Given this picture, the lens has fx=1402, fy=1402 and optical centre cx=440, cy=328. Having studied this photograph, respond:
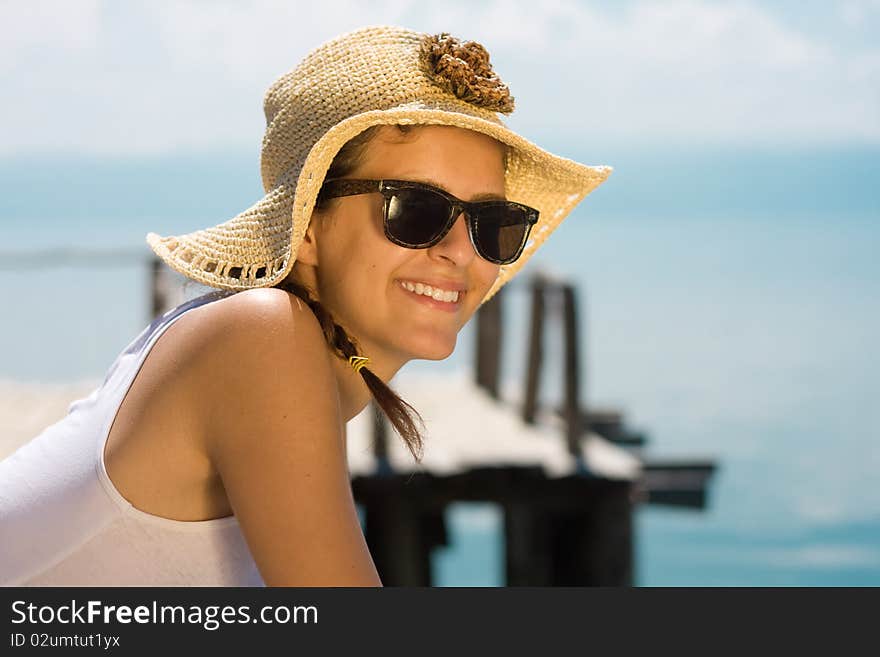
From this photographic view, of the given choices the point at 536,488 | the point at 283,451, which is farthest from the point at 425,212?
the point at 536,488

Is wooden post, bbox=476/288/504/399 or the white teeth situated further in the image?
wooden post, bbox=476/288/504/399

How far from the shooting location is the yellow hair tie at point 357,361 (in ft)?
8.74

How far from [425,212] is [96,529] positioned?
84cm

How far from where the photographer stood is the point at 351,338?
8.89 ft

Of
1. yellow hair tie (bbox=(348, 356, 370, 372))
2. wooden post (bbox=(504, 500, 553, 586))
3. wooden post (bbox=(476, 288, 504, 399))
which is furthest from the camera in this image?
wooden post (bbox=(476, 288, 504, 399))

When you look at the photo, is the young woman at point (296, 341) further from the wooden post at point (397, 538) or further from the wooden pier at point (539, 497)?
the wooden post at point (397, 538)

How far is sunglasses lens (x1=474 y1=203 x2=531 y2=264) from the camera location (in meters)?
2.76

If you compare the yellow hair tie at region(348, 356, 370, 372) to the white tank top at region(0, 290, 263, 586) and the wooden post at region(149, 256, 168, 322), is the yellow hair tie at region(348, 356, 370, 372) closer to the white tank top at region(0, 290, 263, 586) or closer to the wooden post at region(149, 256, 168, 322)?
the white tank top at region(0, 290, 263, 586)

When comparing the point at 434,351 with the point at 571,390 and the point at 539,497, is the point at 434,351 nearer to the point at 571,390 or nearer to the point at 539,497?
the point at 539,497

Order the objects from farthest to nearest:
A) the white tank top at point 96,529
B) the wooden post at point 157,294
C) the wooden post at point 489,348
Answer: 1. the wooden post at point 489,348
2. the wooden post at point 157,294
3. the white tank top at point 96,529

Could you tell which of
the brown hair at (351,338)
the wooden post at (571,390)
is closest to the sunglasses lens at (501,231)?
the brown hair at (351,338)

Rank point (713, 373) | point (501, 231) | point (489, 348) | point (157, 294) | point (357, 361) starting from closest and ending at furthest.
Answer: point (357, 361) → point (501, 231) → point (157, 294) → point (489, 348) → point (713, 373)

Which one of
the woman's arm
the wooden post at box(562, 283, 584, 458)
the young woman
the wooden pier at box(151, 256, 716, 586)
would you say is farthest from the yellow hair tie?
the wooden post at box(562, 283, 584, 458)

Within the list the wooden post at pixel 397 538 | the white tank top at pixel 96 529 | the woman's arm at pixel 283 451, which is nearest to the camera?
the woman's arm at pixel 283 451
